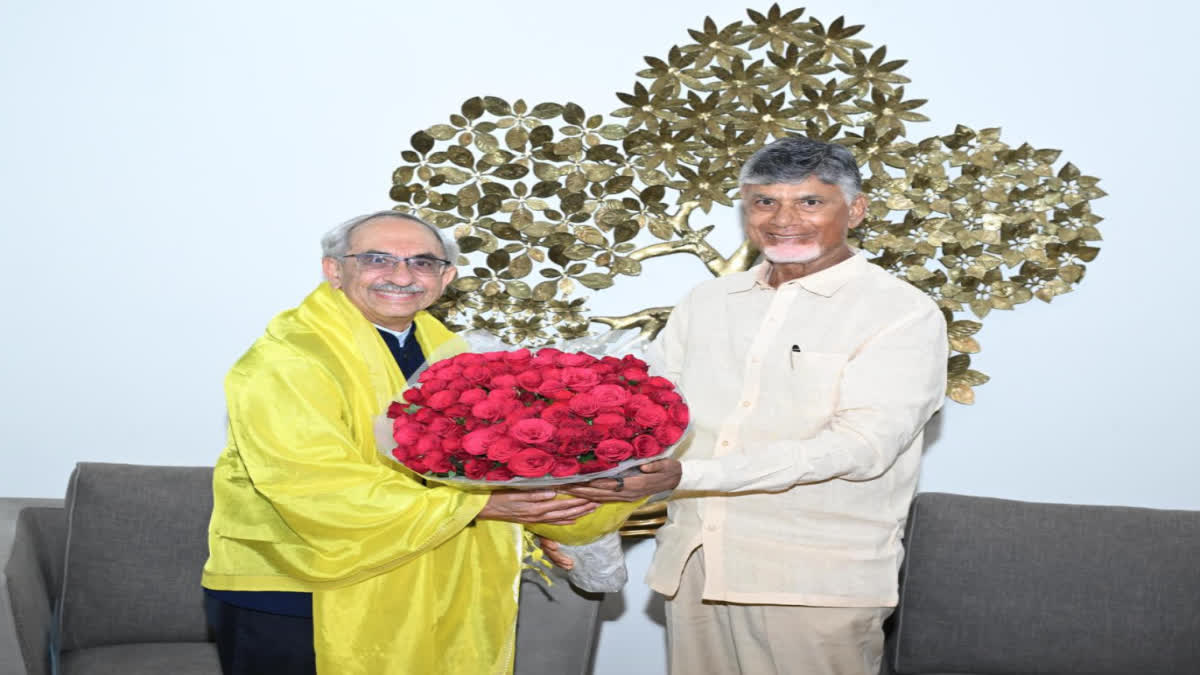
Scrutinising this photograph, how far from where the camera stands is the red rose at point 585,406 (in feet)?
6.39

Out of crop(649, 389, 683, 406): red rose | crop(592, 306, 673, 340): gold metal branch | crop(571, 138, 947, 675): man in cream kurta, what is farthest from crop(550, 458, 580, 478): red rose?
crop(592, 306, 673, 340): gold metal branch

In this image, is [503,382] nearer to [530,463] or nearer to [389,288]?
[530,463]

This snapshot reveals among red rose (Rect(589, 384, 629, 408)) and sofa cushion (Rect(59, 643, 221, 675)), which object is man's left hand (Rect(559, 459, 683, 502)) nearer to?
red rose (Rect(589, 384, 629, 408))

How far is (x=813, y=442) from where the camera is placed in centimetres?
228

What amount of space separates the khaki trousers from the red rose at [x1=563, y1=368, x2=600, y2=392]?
626mm

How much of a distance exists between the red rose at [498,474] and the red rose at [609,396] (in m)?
0.20

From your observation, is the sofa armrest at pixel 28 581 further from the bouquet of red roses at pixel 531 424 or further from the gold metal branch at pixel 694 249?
the gold metal branch at pixel 694 249

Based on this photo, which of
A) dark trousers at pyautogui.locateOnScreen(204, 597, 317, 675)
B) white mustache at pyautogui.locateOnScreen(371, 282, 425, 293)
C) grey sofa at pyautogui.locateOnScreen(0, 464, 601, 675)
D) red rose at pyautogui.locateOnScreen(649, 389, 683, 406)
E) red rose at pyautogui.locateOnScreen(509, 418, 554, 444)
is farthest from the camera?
grey sofa at pyautogui.locateOnScreen(0, 464, 601, 675)

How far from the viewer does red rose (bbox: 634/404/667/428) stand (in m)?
1.99

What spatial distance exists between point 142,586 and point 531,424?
2.01 m

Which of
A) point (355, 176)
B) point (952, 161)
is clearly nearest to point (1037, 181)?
point (952, 161)

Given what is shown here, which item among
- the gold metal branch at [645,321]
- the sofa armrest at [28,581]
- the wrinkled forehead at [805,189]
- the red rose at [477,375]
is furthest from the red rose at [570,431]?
the gold metal branch at [645,321]

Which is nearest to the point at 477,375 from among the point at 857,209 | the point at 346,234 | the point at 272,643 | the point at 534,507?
the point at 534,507

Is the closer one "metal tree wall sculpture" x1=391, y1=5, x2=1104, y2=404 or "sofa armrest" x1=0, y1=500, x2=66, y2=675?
"sofa armrest" x1=0, y1=500, x2=66, y2=675
